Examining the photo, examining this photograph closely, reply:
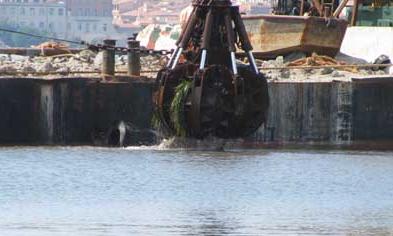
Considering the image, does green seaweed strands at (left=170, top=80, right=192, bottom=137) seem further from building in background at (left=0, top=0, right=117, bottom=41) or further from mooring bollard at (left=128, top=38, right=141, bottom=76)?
building in background at (left=0, top=0, right=117, bottom=41)

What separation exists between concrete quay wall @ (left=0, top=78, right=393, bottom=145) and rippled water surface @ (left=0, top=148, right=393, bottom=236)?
1244 mm

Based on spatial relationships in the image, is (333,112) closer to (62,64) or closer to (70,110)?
(70,110)

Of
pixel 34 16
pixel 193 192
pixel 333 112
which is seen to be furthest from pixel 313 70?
pixel 34 16

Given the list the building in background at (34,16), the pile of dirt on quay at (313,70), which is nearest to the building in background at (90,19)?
the building in background at (34,16)

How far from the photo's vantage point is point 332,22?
161 feet

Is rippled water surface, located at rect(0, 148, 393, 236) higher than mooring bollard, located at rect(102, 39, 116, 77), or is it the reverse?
mooring bollard, located at rect(102, 39, 116, 77)

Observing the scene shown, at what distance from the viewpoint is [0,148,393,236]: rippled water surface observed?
28.3 metres

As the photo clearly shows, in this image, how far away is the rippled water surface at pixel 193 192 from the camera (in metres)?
28.3

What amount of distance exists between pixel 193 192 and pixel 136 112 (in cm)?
976

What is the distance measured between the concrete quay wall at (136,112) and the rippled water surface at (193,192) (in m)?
1.24

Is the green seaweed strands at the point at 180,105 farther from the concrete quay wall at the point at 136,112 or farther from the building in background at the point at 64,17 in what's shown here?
the building in background at the point at 64,17

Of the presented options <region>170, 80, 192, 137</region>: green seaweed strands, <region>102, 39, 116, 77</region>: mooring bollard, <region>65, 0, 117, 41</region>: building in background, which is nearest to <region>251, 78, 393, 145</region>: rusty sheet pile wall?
<region>170, 80, 192, 137</region>: green seaweed strands

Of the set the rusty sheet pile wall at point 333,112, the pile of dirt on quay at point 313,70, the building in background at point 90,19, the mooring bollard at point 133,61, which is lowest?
the building in background at point 90,19

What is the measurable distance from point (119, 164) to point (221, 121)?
3.99 meters
